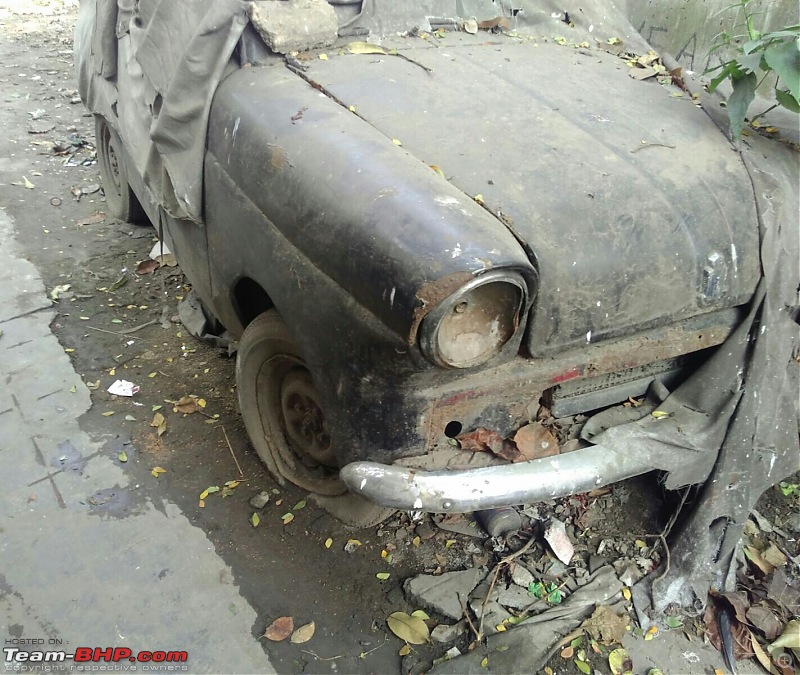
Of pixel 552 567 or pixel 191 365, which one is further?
pixel 191 365

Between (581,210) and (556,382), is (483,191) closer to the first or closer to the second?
(581,210)

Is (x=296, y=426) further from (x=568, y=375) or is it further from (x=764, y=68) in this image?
(x=764, y=68)

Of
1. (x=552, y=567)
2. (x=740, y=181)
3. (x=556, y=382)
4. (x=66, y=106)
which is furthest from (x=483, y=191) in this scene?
(x=66, y=106)

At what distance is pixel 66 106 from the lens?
273 inches

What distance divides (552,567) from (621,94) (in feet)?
6.08

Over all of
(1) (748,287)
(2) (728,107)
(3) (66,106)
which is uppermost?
(2) (728,107)

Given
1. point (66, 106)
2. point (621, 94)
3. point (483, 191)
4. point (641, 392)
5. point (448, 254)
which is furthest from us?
point (66, 106)

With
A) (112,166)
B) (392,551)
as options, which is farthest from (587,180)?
(112,166)

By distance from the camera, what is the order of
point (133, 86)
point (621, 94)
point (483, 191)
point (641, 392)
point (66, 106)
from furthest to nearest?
point (66, 106) < point (133, 86) < point (621, 94) < point (641, 392) < point (483, 191)

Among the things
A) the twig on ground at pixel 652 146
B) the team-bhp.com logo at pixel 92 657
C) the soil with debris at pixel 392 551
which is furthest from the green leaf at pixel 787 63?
the team-bhp.com logo at pixel 92 657

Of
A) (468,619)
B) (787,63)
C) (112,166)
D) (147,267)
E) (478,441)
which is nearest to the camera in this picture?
(478,441)

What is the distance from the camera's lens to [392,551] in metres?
2.71

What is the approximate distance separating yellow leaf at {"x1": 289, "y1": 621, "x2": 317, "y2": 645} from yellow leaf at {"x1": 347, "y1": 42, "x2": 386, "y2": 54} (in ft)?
7.29

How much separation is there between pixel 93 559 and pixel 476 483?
1.58 metres
